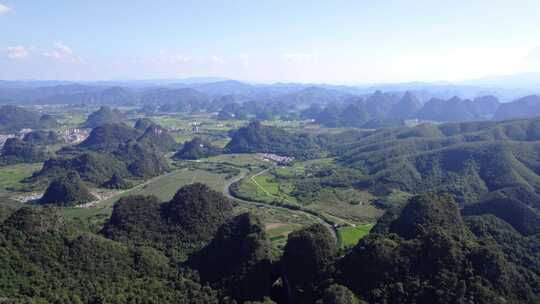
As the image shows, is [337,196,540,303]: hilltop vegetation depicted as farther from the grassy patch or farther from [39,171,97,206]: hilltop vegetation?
the grassy patch

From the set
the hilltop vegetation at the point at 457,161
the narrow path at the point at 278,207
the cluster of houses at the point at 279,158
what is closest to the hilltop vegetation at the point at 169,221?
the narrow path at the point at 278,207

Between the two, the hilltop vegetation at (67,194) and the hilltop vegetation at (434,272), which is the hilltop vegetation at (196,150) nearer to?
the hilltop vegetation at (67,194)

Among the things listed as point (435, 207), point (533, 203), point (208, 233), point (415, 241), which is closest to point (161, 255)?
point (208, 233)

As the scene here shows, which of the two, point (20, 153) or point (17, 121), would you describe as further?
point (17, 121)

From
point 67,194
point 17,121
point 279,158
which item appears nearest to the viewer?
point 67,194

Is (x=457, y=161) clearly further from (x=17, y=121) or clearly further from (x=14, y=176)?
(x=17, y=121)

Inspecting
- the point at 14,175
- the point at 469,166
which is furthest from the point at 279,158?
the point at 14,175

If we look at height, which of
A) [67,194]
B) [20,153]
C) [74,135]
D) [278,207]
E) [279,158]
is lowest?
[278,207]

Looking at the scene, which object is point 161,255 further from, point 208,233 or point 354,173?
point 354,173

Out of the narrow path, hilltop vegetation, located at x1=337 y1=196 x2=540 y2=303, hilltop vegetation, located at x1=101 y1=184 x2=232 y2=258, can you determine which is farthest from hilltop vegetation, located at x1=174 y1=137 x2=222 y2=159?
hilltop vegetation, located at x1=337 y1=196 x2=540 y2=303
